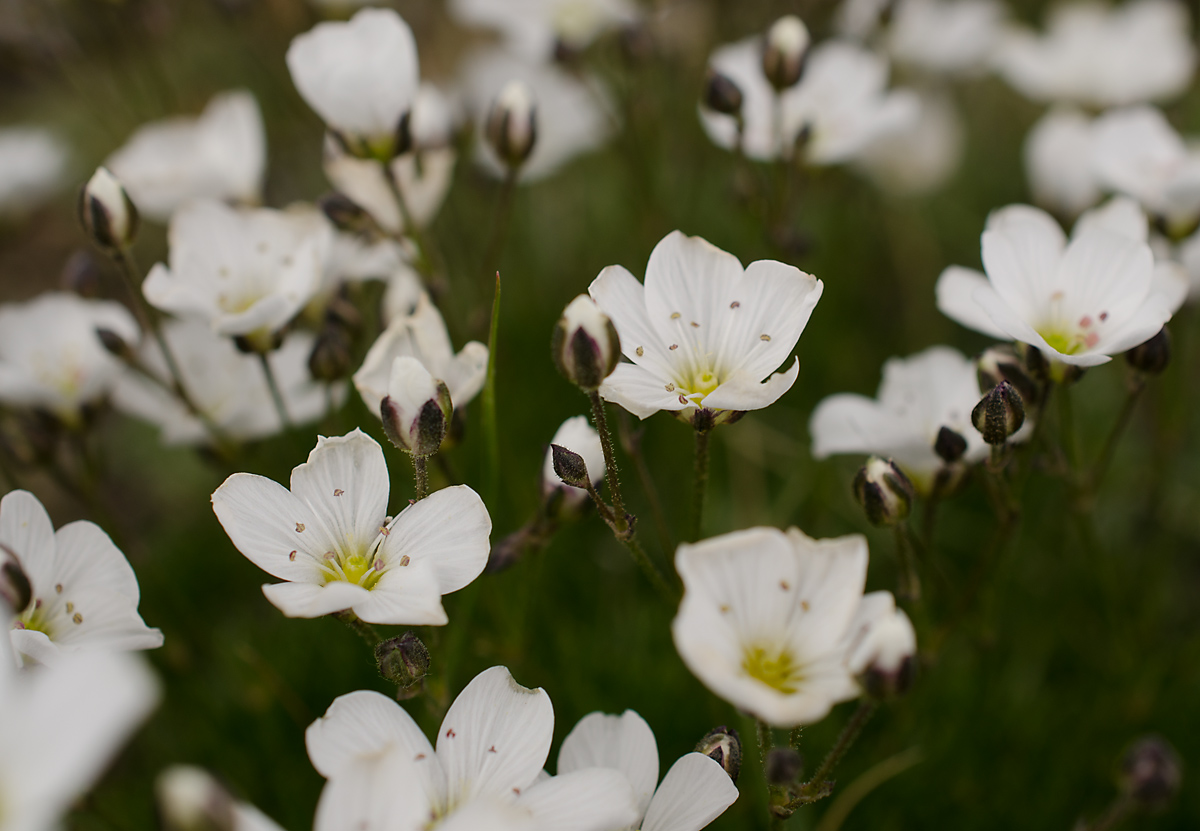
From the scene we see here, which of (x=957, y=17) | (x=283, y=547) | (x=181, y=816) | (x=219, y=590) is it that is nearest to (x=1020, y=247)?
(x=283, y=547)

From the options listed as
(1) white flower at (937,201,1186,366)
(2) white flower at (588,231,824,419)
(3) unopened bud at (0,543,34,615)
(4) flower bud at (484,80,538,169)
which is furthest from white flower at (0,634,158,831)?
(4) flower bud at (484,80,538,169)

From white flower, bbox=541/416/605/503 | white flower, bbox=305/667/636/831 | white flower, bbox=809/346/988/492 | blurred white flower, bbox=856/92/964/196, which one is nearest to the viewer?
white flower, bbox=305/667/636/831


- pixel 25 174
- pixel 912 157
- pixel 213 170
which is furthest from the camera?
pixel 912 157

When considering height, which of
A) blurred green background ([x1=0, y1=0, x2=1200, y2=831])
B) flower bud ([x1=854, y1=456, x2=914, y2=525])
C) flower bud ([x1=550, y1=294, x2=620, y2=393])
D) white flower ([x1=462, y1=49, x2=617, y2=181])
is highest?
flower bud ([x1=550, y1=294, x2=620, y2=393])

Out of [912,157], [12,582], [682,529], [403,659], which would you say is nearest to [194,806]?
[403,659]

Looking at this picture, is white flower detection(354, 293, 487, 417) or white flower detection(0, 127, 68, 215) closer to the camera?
white flower detection(354, 293, 487, 417)

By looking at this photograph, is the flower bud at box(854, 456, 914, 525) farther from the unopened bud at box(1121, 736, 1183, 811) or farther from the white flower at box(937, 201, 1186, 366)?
the unopened bud at box(1121, 736, 1183, 811)

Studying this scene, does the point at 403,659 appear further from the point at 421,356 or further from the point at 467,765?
the point at 421,356
